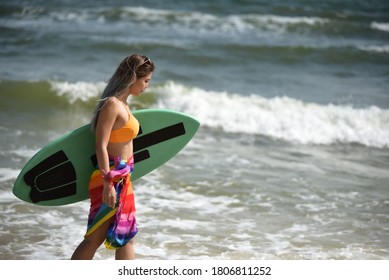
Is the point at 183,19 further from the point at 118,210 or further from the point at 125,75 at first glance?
Result: the point at 118,210

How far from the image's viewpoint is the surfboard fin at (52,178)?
421 centimetres

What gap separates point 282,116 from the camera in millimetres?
10172

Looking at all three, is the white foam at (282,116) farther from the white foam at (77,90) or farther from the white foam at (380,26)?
the white foam at (380,26)

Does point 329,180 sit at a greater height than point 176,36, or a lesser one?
lesser

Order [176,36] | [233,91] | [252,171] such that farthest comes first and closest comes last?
[176,36], [233,91], [252,171]

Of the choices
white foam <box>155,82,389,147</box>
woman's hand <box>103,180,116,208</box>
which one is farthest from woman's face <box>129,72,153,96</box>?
white foam <box>155,82,389,147</box>

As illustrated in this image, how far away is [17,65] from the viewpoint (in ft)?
41.0

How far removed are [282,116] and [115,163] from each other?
671 cm

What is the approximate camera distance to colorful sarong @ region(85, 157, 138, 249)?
147 inches

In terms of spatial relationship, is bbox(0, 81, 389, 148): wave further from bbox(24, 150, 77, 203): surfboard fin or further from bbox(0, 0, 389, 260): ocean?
bbox(24, 150, 77, 203): surfboard fin

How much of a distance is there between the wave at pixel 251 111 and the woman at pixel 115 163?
5614 millimetres

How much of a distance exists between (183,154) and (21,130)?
7.54 ft
